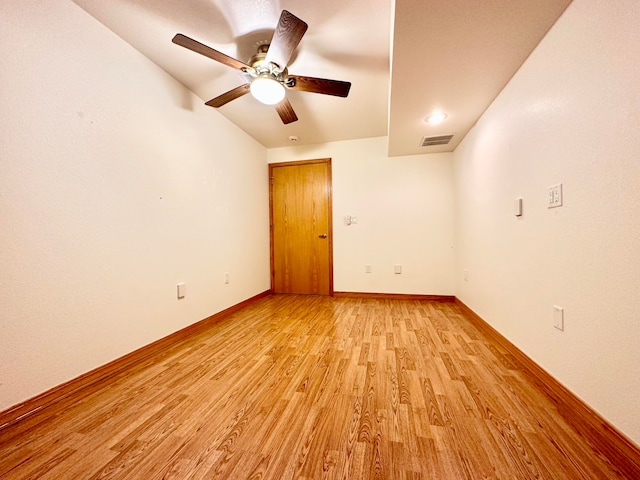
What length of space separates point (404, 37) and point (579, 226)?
1323 millimetres

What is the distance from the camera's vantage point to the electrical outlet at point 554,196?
1.28m

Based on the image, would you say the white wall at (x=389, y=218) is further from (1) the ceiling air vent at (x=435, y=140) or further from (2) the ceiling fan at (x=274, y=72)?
(2) the ceiling fan at (x=274, y=72)

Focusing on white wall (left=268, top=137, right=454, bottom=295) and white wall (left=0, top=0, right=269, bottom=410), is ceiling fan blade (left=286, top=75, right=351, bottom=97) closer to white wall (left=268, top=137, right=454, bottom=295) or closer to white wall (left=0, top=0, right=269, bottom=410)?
white wall (left=0, top=0, right=269, bottom=410)

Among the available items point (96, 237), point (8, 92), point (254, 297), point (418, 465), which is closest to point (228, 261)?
point (254, 297)

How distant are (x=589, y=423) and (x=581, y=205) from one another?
959 mm

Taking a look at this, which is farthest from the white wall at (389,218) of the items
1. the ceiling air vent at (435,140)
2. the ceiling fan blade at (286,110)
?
the ceiling fan blade at (286,110)

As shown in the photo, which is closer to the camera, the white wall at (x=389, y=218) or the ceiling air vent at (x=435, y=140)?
the ceiling air vent at (x=435, y=140)

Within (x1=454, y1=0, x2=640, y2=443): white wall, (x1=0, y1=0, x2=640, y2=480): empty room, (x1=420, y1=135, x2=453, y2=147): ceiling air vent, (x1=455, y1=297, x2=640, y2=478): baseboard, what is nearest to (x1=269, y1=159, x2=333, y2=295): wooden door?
(x1=0, y1=0, x2=640, y2=480): empty room

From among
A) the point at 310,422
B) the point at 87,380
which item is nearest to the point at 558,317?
the point at 310,422

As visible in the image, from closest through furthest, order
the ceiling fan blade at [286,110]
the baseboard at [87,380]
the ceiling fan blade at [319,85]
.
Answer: the baseboard at [87,380] < the ceiling fan blade at [319,85] < the ceiling fan blade at [286,110]

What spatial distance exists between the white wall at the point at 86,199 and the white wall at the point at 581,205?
2.65 metres


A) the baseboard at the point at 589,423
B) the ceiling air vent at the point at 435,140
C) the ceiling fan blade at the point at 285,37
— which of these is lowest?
the baseboard at the point at 589,423

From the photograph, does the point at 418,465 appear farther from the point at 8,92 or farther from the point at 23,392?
the point at 8,92

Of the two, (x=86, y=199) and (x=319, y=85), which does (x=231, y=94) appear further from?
(x=86, y=199)
